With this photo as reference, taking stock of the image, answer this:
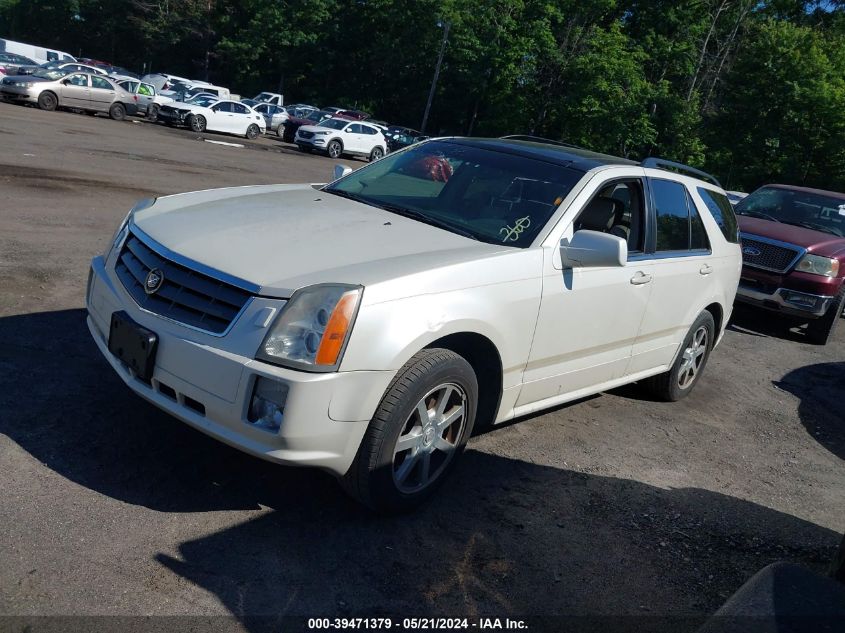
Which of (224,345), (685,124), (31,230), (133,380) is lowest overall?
(31,230)

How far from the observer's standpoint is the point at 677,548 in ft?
13.5

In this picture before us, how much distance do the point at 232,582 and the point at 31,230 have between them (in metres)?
6.34

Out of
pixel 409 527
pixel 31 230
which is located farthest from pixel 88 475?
pixel 31 230

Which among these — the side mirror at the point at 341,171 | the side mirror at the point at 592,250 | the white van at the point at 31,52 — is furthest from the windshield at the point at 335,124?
the side mirror at the point at 592,250

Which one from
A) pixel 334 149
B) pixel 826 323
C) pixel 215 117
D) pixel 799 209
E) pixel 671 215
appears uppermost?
pixel 799 209

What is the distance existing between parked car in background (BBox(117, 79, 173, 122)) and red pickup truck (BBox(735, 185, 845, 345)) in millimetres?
26485

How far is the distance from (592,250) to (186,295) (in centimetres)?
209

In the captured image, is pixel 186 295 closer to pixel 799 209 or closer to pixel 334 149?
pixel 799 209

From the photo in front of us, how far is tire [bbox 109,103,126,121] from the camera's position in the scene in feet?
96.9

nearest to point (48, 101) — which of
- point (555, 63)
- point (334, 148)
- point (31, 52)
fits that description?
point (334, 148)

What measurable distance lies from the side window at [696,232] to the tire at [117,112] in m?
27.6

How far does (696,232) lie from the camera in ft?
19.7

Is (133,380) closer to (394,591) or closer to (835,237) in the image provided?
(394,591)

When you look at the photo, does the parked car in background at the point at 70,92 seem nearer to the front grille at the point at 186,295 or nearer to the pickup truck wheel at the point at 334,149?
the pickup truck wheel at the point at 334,149
